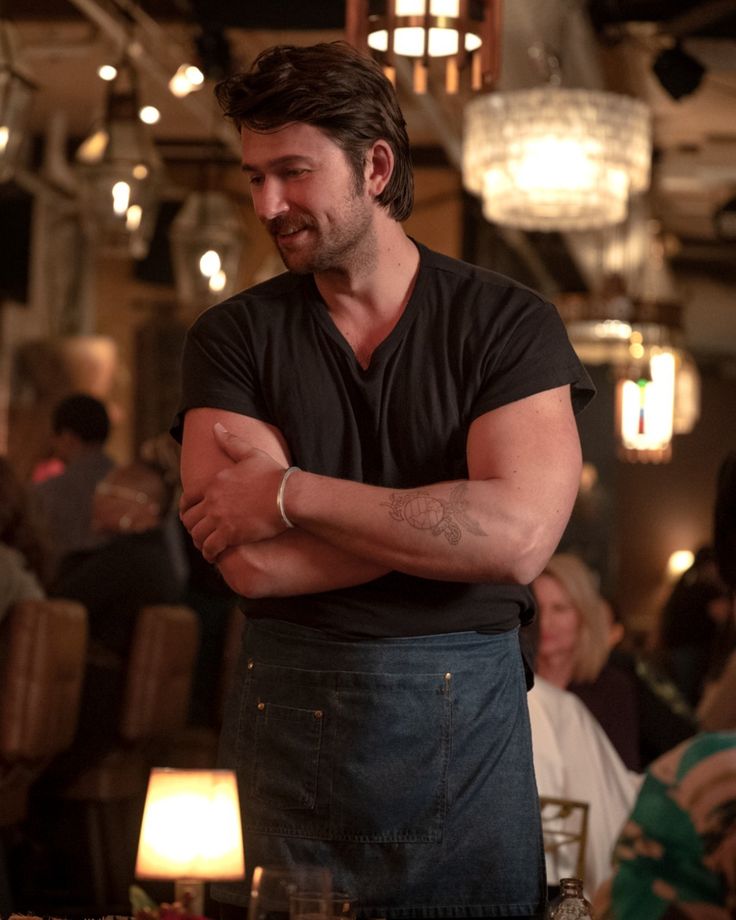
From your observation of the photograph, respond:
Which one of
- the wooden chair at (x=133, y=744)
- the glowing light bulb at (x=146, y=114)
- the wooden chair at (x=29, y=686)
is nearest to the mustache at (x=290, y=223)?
the wooden chair at (x=29, y=686)

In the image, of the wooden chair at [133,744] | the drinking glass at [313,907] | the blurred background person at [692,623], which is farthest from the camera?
the blurred background person at [692,623]

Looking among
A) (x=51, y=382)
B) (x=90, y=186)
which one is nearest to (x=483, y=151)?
(x=90, y=186)

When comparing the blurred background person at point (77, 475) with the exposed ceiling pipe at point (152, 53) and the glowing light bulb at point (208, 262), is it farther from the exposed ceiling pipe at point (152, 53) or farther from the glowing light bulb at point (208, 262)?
the exposed ceiling pipe at point (152, 53)

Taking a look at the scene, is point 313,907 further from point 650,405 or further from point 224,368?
point 650,405

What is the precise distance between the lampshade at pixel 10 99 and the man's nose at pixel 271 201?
249 cm

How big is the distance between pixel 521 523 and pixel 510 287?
32 centimetres

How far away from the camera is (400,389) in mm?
1907

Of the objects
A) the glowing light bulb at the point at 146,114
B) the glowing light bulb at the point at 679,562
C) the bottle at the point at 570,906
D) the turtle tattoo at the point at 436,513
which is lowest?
the bottle at the point at 570,906

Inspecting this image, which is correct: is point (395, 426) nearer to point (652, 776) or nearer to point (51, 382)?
point (652, 776)

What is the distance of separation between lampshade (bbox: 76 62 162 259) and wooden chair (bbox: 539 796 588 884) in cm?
260

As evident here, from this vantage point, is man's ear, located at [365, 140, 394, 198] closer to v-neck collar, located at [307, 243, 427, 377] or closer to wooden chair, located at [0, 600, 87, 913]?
v-neck collar, located at [307, 243, 427, 377]

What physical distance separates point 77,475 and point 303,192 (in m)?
4.75

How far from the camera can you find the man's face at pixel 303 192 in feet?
6.11

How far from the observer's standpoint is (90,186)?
16.3 ft
